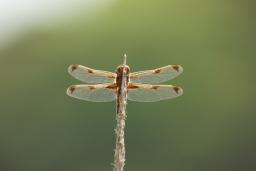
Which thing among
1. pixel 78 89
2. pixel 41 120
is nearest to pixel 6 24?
pixel 41 120

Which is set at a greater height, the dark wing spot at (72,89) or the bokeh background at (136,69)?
the bokeh background at (136,69)

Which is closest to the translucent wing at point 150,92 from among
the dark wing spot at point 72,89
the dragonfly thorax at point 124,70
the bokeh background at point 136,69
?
the dark wing spot at point 72,89

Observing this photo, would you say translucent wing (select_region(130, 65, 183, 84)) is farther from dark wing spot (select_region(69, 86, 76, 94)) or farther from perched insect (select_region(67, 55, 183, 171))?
dark wing spot (select_region(69, 86, 76, 94))

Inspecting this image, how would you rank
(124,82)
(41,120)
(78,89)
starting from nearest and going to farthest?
(124,82), (78,89), (41,120)

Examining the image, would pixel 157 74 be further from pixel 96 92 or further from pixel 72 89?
pixel 72 89

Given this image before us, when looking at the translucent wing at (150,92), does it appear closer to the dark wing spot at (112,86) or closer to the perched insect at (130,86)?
the perched insect at (130,86)

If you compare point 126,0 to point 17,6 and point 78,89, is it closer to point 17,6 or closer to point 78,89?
point 17,6

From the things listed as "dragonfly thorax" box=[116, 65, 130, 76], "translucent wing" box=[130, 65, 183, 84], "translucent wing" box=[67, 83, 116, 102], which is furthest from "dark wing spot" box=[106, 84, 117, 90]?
"dragonfly thorax" box=[116, 65, 130, 76]

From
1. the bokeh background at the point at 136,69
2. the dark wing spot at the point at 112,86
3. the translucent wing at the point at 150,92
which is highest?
the bokeh background at the point at 136,69
